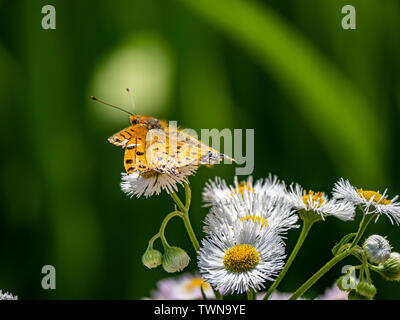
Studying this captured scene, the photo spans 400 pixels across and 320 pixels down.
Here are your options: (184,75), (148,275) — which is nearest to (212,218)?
(148,275)

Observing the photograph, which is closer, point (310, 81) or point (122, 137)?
point (122, 137)

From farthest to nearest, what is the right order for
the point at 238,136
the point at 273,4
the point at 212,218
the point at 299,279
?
the point at 273,4, the point at 238,136, the point at 299,279, the point at 212,218

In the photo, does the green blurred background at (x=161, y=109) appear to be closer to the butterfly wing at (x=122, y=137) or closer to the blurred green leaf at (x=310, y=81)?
the blurred green leaf at (x=310, y=81)

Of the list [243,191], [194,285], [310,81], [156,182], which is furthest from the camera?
[310,81]

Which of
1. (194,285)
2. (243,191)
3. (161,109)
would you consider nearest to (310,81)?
(161,109)

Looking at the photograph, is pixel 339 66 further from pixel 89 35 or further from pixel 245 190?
pixel 245 190

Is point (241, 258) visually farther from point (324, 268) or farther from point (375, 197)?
point (375, 197)
